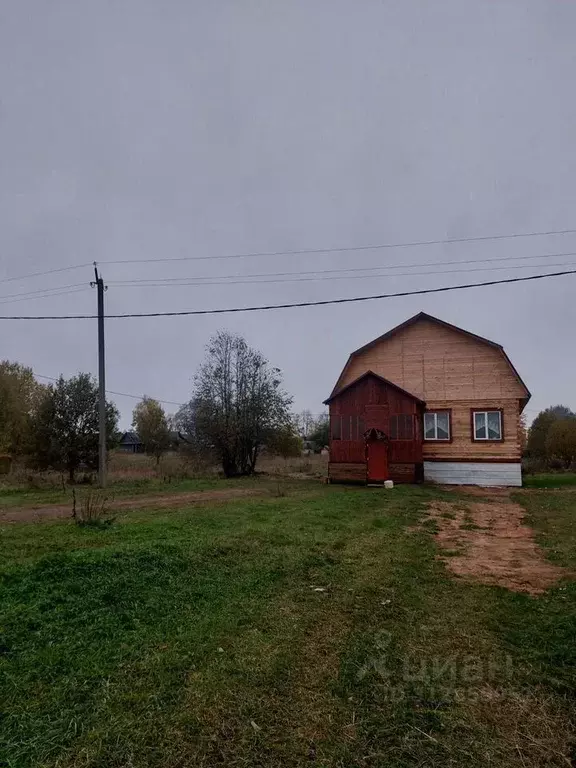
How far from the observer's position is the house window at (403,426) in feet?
69.3

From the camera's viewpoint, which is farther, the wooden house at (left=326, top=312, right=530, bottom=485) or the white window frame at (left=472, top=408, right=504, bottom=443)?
the white window frame at (left=472, top=408, right=504, bottom=443)

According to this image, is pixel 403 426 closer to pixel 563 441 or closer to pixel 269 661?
pixel 269 661

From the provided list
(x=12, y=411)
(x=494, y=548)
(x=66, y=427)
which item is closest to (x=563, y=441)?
(x=494, y=548)

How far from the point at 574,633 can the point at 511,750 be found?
2.11 meters

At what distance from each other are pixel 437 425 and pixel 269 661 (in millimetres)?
20981

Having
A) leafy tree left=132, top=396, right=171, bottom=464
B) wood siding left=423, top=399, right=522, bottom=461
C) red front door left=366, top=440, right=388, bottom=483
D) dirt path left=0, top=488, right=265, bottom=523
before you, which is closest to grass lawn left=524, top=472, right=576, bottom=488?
wood siding left=423, top=399, right=522, bottom=461

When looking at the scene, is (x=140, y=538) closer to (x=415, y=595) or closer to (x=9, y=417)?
(x=415, y=595)

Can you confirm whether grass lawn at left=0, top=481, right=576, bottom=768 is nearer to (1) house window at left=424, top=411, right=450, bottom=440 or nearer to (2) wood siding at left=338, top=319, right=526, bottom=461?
(2) wood siding at left=338, top=319, right=526, bottom=461

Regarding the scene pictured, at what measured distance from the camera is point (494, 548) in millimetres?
8352

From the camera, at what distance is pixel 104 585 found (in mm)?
5121

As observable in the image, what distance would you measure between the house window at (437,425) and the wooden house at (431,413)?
0.05 meters

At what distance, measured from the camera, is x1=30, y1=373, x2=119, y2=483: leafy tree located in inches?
861

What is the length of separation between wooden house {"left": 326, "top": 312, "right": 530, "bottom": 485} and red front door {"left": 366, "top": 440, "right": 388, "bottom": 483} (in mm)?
45

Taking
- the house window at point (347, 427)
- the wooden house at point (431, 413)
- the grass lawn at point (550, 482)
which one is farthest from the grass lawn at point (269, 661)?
the grass lawn at point (550, 482)
